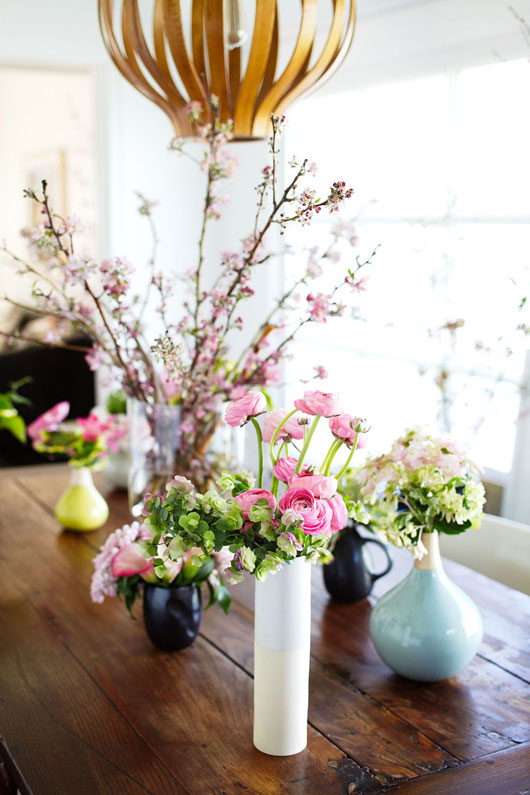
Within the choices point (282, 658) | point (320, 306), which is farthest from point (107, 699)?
point (320, 306)

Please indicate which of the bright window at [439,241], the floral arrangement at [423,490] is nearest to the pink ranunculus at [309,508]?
the floral arrangement at [423,490]

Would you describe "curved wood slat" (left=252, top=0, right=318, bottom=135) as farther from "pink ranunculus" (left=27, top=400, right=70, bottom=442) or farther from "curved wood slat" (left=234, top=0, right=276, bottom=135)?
"pink ranunculus" (left=27, top=400, right=70, bottom=442)

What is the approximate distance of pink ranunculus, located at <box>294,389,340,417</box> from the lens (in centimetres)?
105

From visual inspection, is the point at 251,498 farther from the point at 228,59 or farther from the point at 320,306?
the point at 228,59

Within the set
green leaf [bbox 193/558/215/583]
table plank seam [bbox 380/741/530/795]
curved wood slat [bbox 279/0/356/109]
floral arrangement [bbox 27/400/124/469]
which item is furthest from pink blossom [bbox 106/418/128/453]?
table plank seam [bbox 380/741/530/795]

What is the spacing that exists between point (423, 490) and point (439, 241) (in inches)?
66.5

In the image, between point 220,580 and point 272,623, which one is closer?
point 272,623

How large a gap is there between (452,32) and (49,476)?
1.82m

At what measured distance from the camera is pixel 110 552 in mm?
1397

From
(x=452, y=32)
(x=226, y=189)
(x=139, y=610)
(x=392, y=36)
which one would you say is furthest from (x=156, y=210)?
(x=139, y=610)

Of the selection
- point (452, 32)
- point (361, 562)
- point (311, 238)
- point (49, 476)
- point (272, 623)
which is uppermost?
point (452, 32)

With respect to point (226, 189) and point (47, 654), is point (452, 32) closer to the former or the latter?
point (226, 189)

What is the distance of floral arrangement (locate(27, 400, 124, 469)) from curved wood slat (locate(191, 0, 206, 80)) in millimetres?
888

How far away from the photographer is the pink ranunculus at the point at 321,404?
1.05 metres
